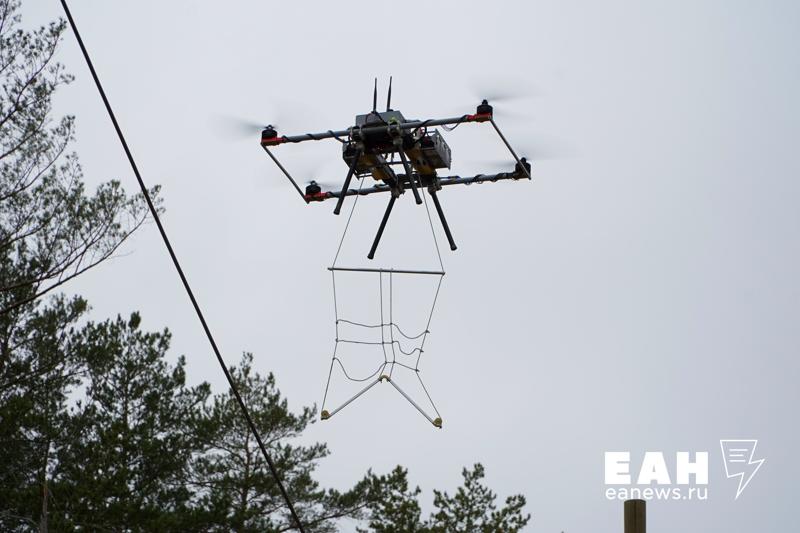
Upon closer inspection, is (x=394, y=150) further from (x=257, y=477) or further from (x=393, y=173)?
(x=257, y=477)

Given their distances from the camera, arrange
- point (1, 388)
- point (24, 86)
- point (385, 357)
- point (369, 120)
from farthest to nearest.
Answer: point (1, 388)
point (24, 86)
point (385, 357)
point (369, 120)

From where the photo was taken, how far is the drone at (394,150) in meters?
12.6

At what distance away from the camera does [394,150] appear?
12789mm

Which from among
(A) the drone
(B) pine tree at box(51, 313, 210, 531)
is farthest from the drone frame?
(B) pine tree at box(51, 313, 210, 531)

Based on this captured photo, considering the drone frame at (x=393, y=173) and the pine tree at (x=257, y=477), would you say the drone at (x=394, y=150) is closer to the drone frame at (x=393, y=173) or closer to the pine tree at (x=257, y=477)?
the drone frame at (x=393, y=173)

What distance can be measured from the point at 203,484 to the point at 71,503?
137 inches

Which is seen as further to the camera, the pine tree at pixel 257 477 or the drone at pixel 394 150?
the pine tree at pixel 257 477

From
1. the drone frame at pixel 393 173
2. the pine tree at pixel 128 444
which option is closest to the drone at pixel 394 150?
the drone frame at pixel 393 173

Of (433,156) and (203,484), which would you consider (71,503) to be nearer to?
(203,484)

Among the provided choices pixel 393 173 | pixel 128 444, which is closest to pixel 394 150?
pixel 393 173

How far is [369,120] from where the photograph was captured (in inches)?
499

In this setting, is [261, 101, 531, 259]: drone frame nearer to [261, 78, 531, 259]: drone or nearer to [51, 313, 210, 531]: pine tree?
[261, 78, 531, 259]: drone

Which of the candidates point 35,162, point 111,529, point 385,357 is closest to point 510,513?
point 111,529

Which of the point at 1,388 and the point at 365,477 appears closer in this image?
the point at 1,388
